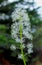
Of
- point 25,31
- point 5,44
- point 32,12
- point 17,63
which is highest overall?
point 25,31

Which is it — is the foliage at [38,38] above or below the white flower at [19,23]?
below

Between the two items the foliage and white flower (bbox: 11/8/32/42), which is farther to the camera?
the foliage

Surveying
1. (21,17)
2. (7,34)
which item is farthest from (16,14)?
(7,34)

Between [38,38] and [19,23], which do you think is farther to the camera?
[38,38]

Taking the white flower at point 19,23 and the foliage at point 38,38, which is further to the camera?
the foliage at point 38,38

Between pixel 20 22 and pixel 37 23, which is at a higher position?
pixel 20 22

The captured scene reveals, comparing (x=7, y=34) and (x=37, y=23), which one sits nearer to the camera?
(x=7, y=34)

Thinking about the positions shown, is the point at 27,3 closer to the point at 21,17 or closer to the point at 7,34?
the point at 7,34

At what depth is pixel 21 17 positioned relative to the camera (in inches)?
38.1

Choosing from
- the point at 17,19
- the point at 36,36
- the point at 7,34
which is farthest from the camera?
the point at 36,36

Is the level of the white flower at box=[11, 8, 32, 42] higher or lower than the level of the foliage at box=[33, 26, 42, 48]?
higher

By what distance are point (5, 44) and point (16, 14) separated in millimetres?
1433

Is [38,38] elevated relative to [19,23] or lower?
lower

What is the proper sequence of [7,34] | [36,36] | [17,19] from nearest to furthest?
[17,19] < [7,34] < [36,36]
